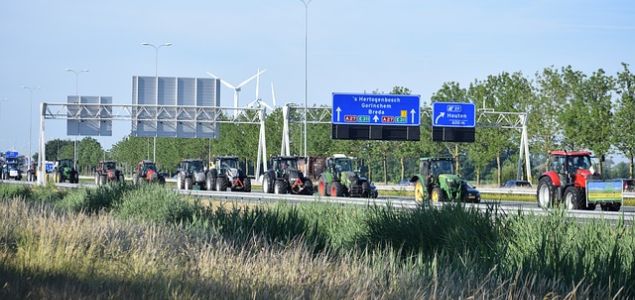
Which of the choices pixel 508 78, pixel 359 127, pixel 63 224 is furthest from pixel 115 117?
pixel 63 224

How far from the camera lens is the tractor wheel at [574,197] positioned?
3256 cm

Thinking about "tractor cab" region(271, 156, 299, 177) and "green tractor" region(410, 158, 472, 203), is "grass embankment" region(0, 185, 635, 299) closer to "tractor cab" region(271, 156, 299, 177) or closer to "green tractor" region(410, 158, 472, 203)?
"green tractor" region(410, 158, 472, 203)

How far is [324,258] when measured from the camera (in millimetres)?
11680

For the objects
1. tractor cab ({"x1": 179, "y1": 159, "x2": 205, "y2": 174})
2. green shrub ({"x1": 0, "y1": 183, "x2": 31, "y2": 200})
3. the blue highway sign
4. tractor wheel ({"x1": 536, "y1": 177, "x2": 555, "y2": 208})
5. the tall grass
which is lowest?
the tall grass

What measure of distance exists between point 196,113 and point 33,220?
4991 cm

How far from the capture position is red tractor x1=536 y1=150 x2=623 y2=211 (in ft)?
106

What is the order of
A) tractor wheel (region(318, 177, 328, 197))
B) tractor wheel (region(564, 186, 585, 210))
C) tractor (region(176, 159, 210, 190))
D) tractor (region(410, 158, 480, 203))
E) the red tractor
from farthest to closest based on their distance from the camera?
tractor (region(176, 159, 210, 190)) → tractor wheel (region(318, 177, 328, 197)) → tractor (region(410, 158, 480, 203)) → tractor wheel (region(564, 186, 585, 210)) → the red tractor

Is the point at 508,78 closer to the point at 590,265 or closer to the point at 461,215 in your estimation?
the point at 461,215

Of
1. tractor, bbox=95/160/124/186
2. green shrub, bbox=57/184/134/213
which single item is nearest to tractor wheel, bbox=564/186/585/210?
green shrub, bbox=57/184/134/213

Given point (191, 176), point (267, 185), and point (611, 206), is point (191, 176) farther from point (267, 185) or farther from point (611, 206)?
point (611, 206)

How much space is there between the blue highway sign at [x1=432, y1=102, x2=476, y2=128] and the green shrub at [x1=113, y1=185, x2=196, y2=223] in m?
31.1

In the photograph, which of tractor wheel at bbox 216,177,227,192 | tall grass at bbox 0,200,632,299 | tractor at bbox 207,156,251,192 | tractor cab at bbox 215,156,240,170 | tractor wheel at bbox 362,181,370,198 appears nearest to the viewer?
tall grass at bbox 0,200,632,299

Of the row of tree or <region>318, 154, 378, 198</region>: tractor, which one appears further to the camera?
the row of tree

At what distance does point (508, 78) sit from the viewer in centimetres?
7081
